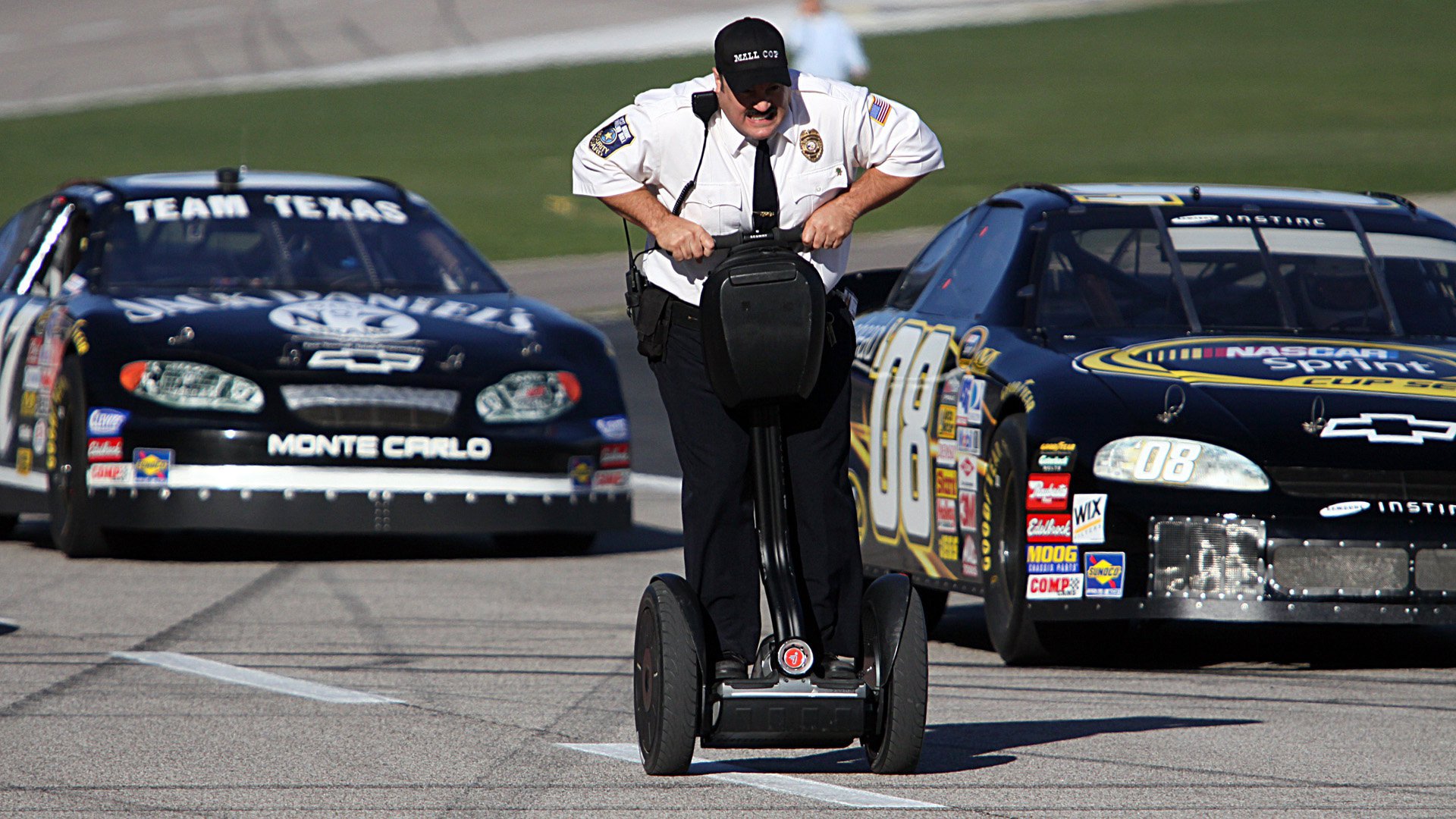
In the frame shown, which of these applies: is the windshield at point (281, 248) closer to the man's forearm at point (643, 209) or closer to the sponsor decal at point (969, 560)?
the sponsor decal at point (969, 560)

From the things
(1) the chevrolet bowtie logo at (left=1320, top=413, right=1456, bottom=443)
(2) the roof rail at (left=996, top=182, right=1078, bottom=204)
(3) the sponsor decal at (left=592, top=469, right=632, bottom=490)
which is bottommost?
(3) the sponsor decal at (left=592, top=469, right=632, bottom=490)

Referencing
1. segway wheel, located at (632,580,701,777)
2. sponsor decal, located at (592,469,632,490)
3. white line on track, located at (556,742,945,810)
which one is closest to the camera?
white line on track, located at (556,742,945,810)

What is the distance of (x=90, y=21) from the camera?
48.8 m

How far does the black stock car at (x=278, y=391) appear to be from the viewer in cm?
969

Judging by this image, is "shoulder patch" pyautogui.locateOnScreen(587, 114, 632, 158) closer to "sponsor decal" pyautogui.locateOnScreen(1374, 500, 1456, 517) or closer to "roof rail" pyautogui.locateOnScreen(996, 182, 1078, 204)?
"sponsor decal" pyautogui.locateOnScreen(1374, 500, 1456, 517)

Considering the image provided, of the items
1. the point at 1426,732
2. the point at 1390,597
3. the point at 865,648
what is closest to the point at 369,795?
the point at 865,648

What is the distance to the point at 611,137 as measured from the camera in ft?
17.3

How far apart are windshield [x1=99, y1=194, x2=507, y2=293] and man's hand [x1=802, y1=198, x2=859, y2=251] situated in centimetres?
577

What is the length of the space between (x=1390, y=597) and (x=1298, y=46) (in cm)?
3774

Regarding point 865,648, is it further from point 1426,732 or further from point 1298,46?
point 1298,46

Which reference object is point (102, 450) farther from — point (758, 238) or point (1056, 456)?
point (758, 238)

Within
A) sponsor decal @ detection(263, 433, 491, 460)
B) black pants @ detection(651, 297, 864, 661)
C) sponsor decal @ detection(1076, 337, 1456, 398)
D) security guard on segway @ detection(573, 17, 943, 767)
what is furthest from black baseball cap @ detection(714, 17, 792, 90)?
sponsor decal @ detection(263, 433, 491, 460)

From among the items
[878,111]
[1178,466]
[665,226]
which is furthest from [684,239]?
[1178,466]

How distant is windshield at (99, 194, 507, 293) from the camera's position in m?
10.7
